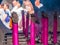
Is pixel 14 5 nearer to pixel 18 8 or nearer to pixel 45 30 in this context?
pixel 18 8

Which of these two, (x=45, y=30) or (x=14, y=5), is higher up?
(x=14, y=5)

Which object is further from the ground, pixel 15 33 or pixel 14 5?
pixel 14 5

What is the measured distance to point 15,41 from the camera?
73 centimetres

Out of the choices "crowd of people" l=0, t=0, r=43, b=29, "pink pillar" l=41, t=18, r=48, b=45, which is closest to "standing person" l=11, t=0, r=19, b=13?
"crowd of people" l=0, t=0, r=43, b=29

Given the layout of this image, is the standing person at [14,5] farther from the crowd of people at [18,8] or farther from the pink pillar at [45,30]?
the pink pillar at [45,30]

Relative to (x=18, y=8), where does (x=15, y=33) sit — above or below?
below

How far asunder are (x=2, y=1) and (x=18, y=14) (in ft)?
0.33

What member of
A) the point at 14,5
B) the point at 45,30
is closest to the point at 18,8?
the point at 14,5

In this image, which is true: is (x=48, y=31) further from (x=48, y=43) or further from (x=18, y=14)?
(x=18, y=14)

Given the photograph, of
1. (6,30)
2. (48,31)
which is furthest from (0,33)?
(48,31)

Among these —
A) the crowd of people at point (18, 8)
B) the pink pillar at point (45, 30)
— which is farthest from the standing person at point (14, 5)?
the pink pillar at point (45, 30)

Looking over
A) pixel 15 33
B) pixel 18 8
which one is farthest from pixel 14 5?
pixel 15 33

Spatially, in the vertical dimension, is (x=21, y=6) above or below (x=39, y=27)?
above

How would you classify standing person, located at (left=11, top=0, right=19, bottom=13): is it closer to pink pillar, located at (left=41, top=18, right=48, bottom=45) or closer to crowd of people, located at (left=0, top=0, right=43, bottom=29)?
crowd of people, located at (left=0, top=0, right=43, bottom=29)
